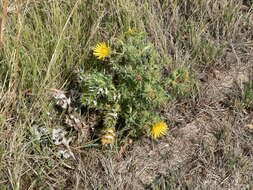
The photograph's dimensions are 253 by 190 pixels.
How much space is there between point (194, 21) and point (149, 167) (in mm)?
1161

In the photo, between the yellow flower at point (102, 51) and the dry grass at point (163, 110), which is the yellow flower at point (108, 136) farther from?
the yellow flower at point (102, 51)

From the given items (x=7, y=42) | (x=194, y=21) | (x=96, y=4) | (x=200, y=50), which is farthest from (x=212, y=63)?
(x=7, y=42)

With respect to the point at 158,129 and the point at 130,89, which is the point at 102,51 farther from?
the point at 158,129

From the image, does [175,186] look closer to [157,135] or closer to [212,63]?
[157,135]

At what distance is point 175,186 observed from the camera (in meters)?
2.27

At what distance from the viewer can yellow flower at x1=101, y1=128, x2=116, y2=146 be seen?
7.71 feet

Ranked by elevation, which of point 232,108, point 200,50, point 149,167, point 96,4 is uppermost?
point 96,4

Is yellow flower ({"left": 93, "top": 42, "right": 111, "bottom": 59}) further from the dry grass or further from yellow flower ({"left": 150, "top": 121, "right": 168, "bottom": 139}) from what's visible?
yellow flower ({"left": 150, "top": 121, "right": 168, "bottom": 139})

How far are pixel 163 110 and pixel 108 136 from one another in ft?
1.40

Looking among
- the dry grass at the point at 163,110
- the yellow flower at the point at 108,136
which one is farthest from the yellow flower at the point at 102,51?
the yellow flower at the point at 108,136

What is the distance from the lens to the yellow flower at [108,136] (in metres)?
2.35

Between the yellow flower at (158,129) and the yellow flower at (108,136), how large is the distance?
0.71 ft

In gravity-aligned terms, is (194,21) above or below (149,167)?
above

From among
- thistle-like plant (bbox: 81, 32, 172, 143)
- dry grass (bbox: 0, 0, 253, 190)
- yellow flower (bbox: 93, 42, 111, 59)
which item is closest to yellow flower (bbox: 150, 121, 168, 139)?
thistle-like plant (bbox: 81, 32, 172, 143)
